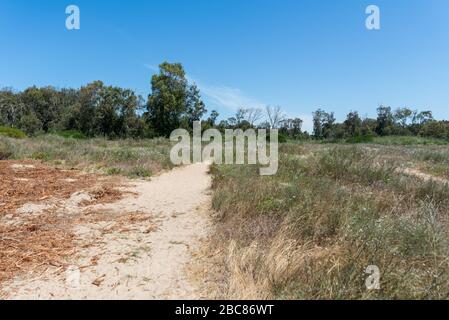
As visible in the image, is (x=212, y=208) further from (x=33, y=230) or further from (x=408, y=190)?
(x=408, y=190)

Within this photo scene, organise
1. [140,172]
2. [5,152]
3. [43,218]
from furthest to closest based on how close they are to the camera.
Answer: [5,152] < [140,172] < [43,218]

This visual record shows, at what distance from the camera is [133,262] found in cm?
384

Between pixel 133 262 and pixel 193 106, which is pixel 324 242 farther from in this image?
pixel 193 106

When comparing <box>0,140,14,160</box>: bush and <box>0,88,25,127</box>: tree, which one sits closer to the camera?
<box>0,140,14,160</box>: bush

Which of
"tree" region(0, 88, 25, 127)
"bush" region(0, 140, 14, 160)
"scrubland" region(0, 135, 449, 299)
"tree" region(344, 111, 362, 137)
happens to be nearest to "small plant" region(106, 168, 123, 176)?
"scrubland" region(0, 135, 449, 299)

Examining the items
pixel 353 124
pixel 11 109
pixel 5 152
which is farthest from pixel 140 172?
pixel 353 124

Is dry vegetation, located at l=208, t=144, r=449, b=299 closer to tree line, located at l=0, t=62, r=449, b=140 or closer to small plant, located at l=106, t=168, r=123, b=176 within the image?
small plant, located at l=106, t=168, r=123, b=176

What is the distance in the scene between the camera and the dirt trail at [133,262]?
3199 mm

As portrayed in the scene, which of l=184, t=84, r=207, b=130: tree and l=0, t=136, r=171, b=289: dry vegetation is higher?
l=184, t=84, r=207, b=130: tree

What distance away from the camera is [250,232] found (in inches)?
175

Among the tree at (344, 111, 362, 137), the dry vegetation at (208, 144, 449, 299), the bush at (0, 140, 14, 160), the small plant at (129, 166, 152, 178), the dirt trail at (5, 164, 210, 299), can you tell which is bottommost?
the dirt trail at (5, 164, 210, 299)

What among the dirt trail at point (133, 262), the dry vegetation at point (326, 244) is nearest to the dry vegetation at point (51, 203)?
the dirt trail at point (133, 262)

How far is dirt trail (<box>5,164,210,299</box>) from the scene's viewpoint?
3199 mm
